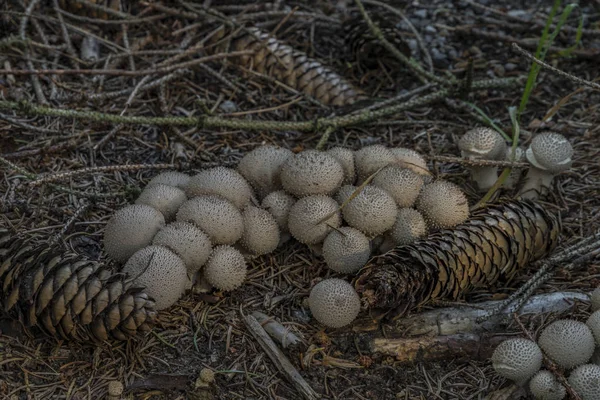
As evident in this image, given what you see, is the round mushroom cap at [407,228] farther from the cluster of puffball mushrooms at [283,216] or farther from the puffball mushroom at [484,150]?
the puffball mushroom at [484,150]

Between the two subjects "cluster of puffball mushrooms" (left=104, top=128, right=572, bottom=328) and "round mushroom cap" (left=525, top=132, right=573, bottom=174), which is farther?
"round mushroom cap" (left=525, top=132, right=573, bottom=174)

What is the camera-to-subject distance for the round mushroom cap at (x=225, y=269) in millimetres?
3135

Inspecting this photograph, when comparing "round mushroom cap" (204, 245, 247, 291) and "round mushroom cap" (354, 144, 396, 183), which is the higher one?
"round mushroom cap" (354, 144, 396, 183)

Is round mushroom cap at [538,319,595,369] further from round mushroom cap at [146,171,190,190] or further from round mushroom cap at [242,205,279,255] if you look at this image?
round mushroom cap at [146,171,190,190]

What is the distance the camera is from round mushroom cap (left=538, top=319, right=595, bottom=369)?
106 inches

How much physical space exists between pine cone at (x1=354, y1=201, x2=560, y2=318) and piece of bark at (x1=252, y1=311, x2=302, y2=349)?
360 mm

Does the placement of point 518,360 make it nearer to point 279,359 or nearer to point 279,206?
point 279,359

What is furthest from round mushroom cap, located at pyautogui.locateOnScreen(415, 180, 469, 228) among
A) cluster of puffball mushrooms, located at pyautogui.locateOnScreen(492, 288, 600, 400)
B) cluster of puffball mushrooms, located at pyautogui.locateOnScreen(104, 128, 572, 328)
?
cluster of puffball mushrooms, located at pyautogui.locateOnScreen(492, 288, 600, 400)

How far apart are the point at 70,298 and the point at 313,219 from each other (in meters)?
1.16

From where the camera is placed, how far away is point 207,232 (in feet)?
10.4

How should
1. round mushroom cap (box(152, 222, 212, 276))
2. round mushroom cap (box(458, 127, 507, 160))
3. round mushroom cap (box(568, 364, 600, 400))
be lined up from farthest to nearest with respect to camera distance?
round mushroom cap (box(458, 127, 507, 160)), round mushroom cap (box(152, 222, 212, 276)), round mushroom cap (box(568, 364, 600, 400))

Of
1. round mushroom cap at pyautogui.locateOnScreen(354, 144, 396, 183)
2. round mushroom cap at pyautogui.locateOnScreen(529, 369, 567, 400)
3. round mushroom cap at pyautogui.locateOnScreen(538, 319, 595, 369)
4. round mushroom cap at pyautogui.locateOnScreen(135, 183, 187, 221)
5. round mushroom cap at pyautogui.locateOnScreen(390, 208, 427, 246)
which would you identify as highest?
round mushroom cap at pyautogui.locateOnScreen(354, 144, 396, 183)

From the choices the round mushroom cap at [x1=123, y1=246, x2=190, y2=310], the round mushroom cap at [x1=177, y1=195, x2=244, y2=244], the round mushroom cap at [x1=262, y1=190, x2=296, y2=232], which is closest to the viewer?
the round mushroom cap at [x1=123, y1=246, x2=190, y2=310]

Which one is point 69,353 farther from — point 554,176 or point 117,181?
point 554,176
